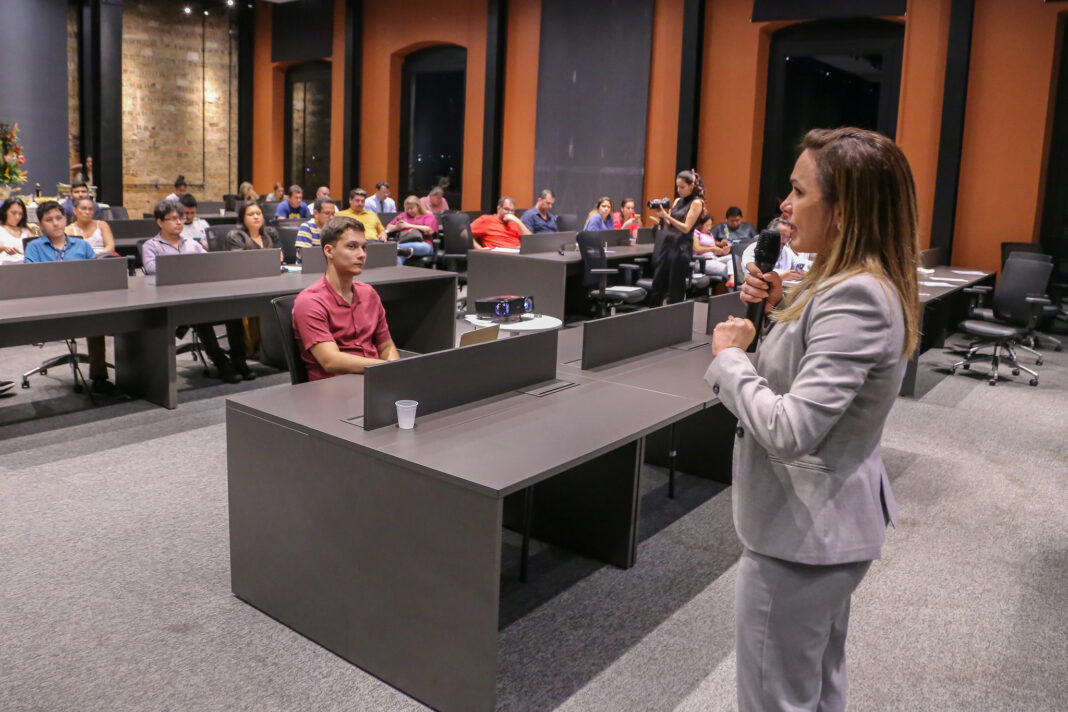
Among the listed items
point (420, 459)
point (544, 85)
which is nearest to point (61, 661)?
point (420, 459)

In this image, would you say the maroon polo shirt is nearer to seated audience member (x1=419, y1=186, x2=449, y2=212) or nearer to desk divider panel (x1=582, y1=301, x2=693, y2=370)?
desk divider panel (x1=582, y1=301, x2=693, y2=370)

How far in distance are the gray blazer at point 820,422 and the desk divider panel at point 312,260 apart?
5384 millimetres

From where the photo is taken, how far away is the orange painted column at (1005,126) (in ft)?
30.1

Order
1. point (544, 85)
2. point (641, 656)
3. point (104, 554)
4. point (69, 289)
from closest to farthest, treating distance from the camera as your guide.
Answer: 1. point (641, 656)
2. point (104, 554)
3. point (69, 289)
4. point (544, 85)

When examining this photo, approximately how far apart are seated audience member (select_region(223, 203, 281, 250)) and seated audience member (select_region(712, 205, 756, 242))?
17.4ft

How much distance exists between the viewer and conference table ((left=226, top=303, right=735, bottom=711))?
2516 mm

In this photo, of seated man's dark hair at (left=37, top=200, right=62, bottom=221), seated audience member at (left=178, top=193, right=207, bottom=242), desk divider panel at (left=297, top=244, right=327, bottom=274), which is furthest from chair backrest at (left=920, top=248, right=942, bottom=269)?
seated man's dark hair at (left=37, top=200, right=62, bottom=221)

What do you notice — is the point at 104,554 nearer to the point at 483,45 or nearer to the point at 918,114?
the point at 918,114

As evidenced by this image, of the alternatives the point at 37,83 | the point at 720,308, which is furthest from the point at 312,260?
the point at 37,83

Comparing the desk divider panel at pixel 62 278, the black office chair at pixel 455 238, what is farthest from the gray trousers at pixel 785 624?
the black office chair at pixel 455 238

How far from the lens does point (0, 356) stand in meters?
6.75

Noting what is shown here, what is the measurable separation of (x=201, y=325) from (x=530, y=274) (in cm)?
311

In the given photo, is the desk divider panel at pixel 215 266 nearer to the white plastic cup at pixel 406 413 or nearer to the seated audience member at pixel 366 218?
the seated audience member at pixel 366 218

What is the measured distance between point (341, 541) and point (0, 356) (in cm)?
515
